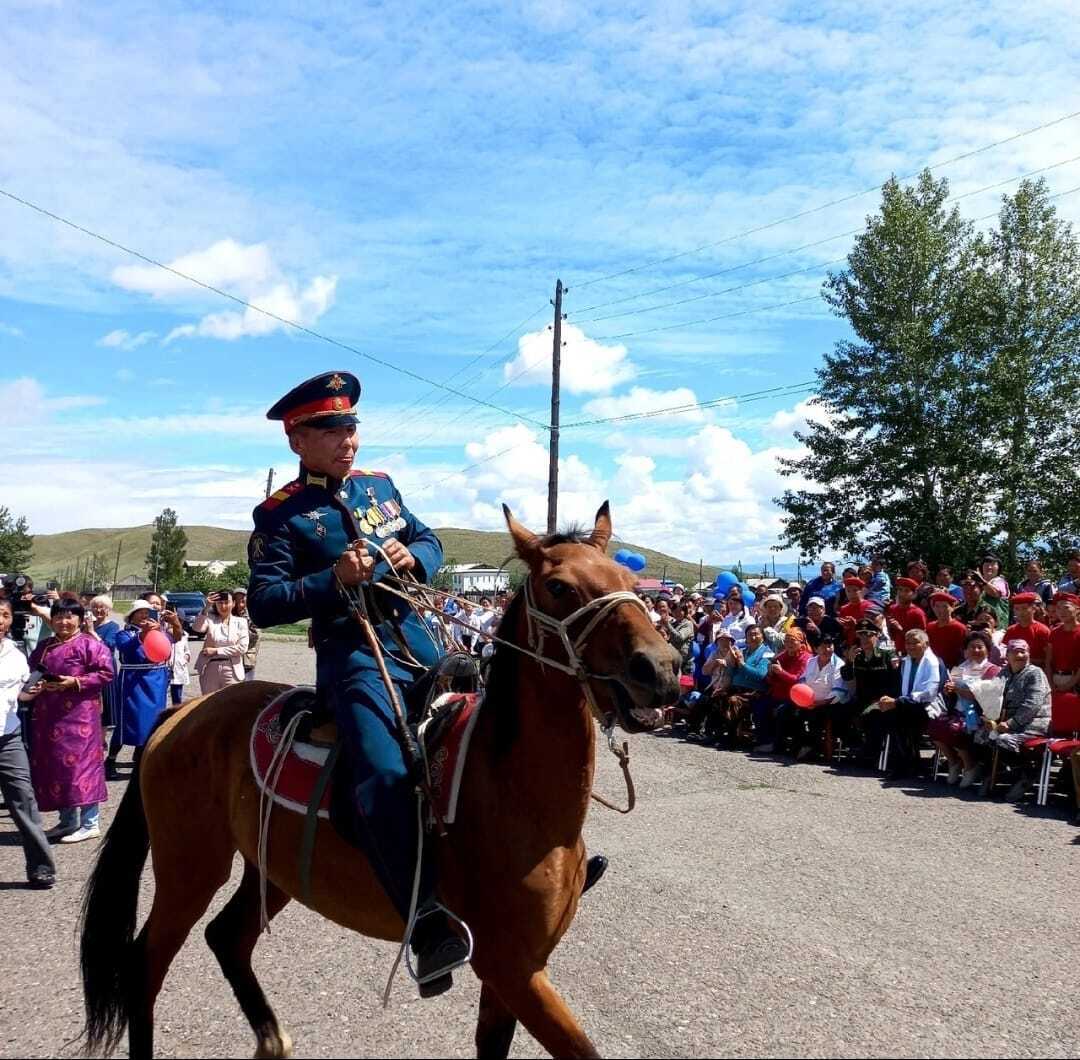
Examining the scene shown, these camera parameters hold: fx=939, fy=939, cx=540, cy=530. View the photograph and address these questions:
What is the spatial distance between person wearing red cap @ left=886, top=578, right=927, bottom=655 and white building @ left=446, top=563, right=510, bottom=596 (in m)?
5.29

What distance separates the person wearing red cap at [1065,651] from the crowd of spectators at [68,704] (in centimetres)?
856

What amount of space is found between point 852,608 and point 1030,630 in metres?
3.00

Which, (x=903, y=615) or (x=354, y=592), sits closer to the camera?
(x=354, y=592)

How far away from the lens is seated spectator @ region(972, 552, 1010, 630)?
12.5 meters

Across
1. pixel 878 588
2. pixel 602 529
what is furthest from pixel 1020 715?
pixel 602 529

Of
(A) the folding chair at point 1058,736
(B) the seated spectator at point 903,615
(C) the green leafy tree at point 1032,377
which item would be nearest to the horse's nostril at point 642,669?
(A) the folding chair at point 1058,736

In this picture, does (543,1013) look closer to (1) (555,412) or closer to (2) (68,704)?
(2) (68,704)

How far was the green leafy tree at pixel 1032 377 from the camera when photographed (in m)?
22.7

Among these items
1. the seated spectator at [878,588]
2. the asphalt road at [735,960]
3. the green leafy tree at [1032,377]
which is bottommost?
the asphalt road at [735,960]

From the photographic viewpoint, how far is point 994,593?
12.7m

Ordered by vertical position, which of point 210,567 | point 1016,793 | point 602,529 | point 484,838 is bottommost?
point 210,567

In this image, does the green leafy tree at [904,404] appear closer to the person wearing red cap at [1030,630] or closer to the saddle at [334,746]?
the person wearing red cap at [1030,630]

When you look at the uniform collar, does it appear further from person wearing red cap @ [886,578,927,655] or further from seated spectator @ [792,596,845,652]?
seated spectator @ [792,596,845,652]

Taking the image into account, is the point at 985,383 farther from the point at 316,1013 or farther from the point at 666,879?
the point at 316,1013
